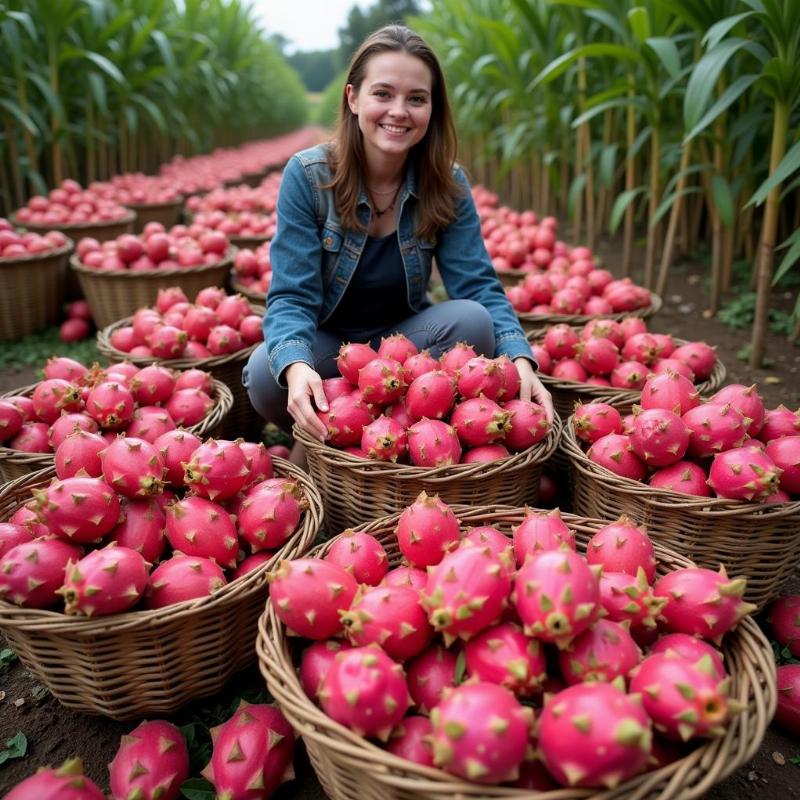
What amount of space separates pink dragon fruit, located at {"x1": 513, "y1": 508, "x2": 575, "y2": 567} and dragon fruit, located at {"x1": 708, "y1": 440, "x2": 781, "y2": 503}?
0.52m

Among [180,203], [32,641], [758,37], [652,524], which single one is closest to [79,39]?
[180,203]

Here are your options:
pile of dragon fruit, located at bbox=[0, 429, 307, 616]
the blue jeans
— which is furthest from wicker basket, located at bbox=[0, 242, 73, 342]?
pile of dragon fruit, located at bbox=[0, 429, 307, 616]

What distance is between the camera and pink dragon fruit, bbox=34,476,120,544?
149cm

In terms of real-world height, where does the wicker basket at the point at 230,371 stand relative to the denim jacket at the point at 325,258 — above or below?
below

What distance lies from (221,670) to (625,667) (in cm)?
99

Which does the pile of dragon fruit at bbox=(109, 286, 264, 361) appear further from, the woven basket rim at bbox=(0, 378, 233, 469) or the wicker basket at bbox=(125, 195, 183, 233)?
the wicker basket at bbox=(125, 195, 183, 233)

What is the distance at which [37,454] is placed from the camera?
2.08 metres

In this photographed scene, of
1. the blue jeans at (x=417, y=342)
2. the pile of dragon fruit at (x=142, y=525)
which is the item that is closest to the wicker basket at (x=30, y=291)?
the blue jeans at (x=417, y=342)

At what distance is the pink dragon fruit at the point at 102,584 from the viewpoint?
134 cm

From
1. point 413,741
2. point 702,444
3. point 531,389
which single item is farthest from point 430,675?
point 531,389

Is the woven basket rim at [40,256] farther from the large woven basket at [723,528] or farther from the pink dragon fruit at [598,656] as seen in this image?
the pink dragon fruit at [598,656]

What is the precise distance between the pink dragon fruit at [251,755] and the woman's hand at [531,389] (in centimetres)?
124

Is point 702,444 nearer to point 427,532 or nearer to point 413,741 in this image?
point 427,532

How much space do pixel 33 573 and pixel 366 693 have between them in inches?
33.2
